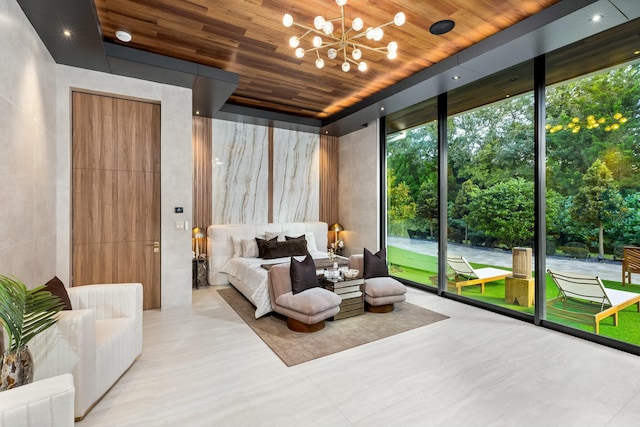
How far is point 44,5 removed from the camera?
2561 mm

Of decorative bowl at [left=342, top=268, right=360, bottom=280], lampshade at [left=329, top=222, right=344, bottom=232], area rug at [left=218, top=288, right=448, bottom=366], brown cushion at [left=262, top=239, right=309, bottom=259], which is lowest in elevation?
area rug at [left=218, top=288, right=448, bottom=366]

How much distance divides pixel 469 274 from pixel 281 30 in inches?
169

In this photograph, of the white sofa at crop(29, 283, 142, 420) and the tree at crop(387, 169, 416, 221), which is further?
the tree at crop(387, 169, 416, 221)

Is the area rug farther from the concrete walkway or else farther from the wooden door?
the wooden door

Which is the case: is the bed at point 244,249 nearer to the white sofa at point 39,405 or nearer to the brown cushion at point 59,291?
the brown cushion at point 59,291

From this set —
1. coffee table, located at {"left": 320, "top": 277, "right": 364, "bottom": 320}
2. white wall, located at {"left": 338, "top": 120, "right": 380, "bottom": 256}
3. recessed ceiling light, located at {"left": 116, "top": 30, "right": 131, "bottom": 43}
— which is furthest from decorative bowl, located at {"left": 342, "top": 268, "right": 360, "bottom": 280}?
recessed ceiling light, located at {"left": 116, "top": 30, "right": 131, "bottom": 43}

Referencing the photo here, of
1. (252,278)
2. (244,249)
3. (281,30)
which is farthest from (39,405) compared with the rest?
(244,249)

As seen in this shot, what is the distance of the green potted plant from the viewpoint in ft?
5.45

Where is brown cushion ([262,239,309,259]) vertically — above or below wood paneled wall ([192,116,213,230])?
below

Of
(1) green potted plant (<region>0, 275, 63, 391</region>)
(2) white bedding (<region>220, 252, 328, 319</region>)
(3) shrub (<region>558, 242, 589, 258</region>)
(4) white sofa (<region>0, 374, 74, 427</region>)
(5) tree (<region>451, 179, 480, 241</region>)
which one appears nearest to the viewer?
(4) white sofa (<region>0, 374, 74, 427</region>)

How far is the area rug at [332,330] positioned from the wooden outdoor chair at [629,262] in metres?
1.90

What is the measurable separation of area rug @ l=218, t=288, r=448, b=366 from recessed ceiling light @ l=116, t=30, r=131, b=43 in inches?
142

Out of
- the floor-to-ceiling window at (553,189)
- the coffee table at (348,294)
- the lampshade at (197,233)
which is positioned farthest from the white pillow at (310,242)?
the floor-to-ceiling window at (553,189)

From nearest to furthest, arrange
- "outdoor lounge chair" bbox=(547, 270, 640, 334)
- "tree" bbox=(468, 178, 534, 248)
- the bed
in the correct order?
1. "outdoor lounge chair" bbox=(547, 270, 640, 334)
2. "tree" bbox=(468, 178, 534, 248)
3. the bed
